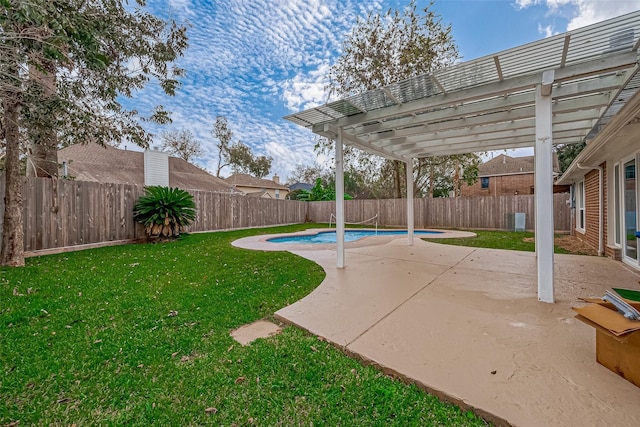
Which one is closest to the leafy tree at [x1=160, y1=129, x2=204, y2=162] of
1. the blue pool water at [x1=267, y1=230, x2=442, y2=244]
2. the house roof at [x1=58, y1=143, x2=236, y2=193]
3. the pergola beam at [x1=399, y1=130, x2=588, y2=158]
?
the house roof at [x1=58, y1=143, x2=236, y2=193]

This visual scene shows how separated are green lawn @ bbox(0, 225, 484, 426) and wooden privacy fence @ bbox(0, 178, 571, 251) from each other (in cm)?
329

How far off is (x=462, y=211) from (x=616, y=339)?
1269cm

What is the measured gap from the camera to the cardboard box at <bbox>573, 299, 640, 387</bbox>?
66.0 inches

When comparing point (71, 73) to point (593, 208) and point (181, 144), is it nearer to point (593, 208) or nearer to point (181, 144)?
point (593, 208)

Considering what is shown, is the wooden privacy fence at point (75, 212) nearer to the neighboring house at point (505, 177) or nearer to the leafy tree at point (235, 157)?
the leafy tree at point (235, 157)

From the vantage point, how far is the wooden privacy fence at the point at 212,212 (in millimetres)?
6410

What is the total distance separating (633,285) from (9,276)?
9323 millimetres

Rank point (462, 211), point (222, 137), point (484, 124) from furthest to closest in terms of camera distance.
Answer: point (222, 137)
point (462, 211)
point (484, 124)

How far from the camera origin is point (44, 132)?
5613 mm

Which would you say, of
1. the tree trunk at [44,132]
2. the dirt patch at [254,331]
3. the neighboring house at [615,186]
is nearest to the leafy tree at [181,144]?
the tree trunk at [44,132]

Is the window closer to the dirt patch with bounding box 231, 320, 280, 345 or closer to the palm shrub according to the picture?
the dirt patch with bounding box 231, 320, 280, 345

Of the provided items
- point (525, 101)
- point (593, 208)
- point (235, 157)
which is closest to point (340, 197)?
point (525, 101)

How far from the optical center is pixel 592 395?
170cm

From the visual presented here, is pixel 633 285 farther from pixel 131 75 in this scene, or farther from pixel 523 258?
pixel 131 75
